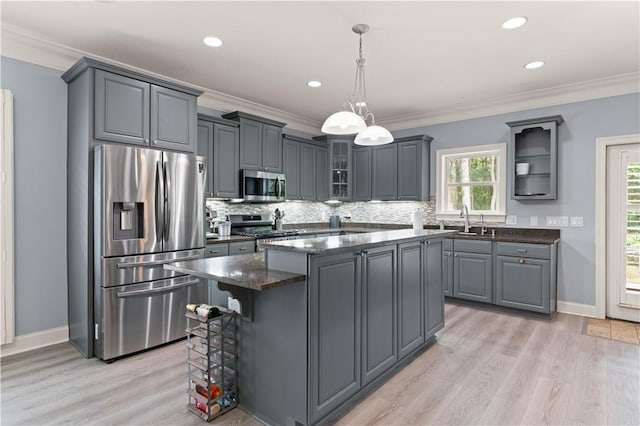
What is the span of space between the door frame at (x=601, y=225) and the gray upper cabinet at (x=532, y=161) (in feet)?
1.40

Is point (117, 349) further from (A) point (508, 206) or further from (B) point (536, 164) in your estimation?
(B) point (536, 164)

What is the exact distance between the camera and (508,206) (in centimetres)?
496

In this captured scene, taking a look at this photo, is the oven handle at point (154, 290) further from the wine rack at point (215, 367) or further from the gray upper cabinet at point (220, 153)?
the gray upper cabinet at point (220, 153)

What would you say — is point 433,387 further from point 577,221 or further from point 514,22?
point 577,221

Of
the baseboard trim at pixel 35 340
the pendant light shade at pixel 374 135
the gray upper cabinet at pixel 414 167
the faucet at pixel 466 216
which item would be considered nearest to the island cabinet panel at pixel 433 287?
the pendant light shade at pixel 374 135

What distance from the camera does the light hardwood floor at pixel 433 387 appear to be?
224cm

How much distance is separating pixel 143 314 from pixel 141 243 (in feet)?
2.09

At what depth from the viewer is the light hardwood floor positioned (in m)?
2.24

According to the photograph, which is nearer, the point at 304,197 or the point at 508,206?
the point at 508,206

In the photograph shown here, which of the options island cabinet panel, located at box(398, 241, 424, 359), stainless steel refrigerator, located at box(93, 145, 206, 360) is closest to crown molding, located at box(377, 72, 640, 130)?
island cabinet panel, located at box(398, 241, 424, 359)

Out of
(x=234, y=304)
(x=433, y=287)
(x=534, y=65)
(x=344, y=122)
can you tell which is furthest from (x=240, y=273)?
(x=534, y=65)

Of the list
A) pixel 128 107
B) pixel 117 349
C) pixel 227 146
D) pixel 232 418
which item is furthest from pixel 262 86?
pixel 232 418

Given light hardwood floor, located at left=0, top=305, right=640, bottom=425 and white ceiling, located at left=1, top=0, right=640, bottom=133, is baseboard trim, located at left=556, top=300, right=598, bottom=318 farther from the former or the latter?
white ceiling, located at left=1, top=0, right=640, bottom=133

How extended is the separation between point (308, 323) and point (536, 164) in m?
4.19
